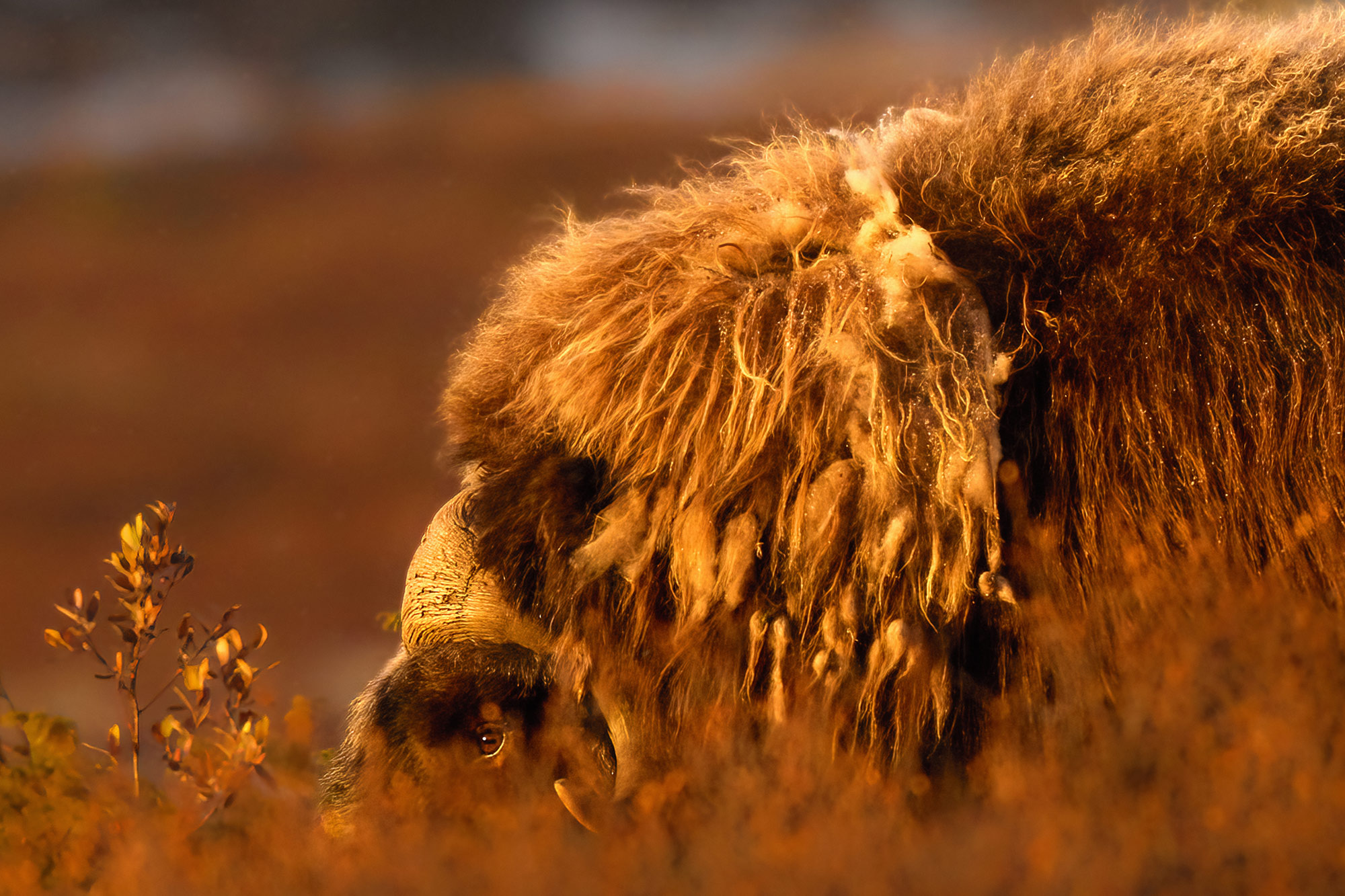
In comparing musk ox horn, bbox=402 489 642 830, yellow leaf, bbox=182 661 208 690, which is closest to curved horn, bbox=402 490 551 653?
musk ox horn, bbox=402 489 642 830

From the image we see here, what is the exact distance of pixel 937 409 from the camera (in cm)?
196

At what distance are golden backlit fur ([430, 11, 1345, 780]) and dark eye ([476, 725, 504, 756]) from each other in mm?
218

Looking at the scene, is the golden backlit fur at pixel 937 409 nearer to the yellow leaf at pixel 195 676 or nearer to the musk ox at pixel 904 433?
the musk ox at pixel 904 433

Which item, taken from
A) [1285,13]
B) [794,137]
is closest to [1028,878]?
[794,137]

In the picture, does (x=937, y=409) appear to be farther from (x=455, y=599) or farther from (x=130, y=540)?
(x=130, y=540)

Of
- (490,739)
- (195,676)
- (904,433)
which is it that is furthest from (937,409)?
(195,676)

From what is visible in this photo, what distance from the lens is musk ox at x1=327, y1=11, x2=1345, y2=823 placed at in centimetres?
194

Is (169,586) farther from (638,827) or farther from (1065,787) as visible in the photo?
(1065,787)

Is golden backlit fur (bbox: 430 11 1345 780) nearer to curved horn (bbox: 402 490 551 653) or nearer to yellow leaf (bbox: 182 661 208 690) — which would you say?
curved horn (bbox: 402 490 551 653)

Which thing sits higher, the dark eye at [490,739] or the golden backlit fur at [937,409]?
the golden backlit fur at [937,409]

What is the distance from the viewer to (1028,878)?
1508 millimetres

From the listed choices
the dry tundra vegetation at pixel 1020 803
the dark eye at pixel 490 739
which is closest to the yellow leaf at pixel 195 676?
the dry tundra vegetation at pixel 1020 803

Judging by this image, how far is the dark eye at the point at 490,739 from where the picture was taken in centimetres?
216

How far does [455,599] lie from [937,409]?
942 mm
